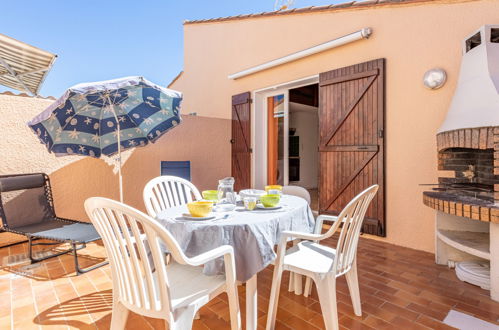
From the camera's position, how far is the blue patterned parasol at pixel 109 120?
269 cm

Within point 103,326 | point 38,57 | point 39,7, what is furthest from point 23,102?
point 39,7

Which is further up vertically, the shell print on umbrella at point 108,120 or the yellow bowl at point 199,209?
the shell print on umbrella at point 108,120

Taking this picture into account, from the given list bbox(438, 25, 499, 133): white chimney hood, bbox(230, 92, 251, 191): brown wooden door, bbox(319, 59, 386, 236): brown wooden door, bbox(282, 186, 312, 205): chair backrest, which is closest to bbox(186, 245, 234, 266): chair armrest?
bbox(282, 186, 312, 205): chair backrest

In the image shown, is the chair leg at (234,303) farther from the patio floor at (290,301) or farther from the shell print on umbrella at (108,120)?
the shell print on umbrella at (108,120)

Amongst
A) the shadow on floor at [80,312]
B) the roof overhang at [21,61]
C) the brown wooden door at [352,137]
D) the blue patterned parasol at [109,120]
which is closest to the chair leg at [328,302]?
the shadow on floor at [80,312]

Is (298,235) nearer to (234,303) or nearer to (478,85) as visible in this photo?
(234,303)

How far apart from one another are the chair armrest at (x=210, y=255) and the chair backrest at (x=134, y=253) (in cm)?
6

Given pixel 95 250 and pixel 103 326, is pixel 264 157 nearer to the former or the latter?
pixel 95 250

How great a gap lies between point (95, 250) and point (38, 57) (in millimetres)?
4011

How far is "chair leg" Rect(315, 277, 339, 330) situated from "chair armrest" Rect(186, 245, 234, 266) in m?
0.56

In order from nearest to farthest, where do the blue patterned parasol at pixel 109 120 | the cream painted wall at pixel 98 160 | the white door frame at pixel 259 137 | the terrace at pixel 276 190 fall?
the terrace at pixel 276 190 → the blue patterned parasol at pixel 109 120 → the cream painted wall at pixel 98 160 → the white door frame at pixel 259 137

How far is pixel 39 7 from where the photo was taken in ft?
28.5

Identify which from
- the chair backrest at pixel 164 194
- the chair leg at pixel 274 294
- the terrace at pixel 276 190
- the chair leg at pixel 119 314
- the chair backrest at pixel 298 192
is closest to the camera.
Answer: the chair leg at pixel 119 314

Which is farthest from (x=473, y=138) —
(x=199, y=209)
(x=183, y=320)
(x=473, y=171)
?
(x=183, y=320)
